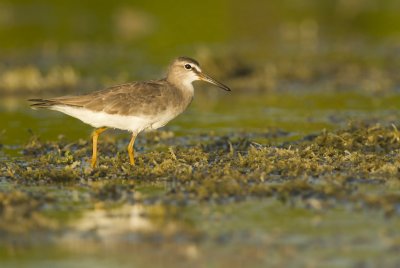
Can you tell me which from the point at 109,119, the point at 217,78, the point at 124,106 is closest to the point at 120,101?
the point at 124,106

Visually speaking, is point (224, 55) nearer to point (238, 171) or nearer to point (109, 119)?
point (109, 119)

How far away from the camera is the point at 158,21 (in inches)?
1284

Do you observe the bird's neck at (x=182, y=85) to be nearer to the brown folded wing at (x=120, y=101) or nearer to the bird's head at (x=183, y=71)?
the bird's head at (x=183, y=71)

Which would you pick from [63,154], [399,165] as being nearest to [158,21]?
[63,154]

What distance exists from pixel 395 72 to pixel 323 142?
8.96m

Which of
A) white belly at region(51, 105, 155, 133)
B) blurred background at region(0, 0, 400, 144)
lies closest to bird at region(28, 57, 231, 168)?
white belly at region(51, 105, 155, 133)

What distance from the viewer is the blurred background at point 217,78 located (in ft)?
27.3

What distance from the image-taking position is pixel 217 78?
2062 centimetres

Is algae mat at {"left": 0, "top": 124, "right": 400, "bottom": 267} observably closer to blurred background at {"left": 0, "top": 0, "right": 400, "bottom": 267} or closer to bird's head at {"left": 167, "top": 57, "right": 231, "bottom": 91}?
blurred background at {"left": 0, "top": 0, "right": 400, "bottom": 267}

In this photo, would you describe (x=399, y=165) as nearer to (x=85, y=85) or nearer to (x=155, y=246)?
(x=155, y=246)

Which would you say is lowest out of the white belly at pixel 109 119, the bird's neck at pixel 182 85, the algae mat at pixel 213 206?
the algae mat at pixel 213 206

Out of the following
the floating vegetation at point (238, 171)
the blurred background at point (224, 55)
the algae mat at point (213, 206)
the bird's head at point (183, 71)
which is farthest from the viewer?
the blurred background at point (224, 55)

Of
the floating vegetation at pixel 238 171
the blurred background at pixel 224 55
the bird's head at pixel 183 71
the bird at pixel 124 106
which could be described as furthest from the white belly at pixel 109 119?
the blurred background at pixel 224 55

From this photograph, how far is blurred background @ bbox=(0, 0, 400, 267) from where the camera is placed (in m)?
8.31
